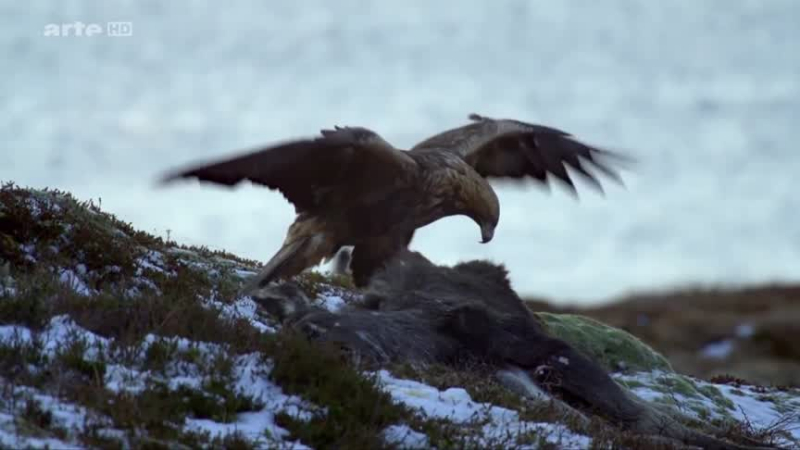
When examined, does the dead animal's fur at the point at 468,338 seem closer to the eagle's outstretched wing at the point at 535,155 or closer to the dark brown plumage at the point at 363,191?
the dark brown plumage at the point at 363,191

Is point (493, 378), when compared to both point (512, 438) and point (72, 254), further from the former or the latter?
point (72, 254)

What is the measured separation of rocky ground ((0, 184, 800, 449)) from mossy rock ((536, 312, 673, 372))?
2.01m

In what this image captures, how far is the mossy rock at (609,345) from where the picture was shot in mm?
14320

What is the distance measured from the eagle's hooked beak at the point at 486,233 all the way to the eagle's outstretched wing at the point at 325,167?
1263 mm

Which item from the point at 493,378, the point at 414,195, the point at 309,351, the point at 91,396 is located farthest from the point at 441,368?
the point at 414,195

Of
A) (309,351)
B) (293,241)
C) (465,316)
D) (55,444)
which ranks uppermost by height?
(293,241)

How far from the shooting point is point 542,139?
52.7 ft

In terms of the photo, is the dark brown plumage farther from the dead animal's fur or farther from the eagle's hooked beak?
the dead animal's fur

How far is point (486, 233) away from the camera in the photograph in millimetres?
13922

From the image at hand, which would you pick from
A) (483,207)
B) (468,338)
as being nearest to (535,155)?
(483,207)

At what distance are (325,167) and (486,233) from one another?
87.6 inches

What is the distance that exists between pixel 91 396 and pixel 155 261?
17.2ft

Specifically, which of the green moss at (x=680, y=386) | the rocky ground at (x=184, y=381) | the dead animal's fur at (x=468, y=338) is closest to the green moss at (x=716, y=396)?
the green moss at (x=680, y=386)

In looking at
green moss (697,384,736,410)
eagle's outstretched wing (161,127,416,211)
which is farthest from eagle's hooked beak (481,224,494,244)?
green moss (697,384,736,410)
